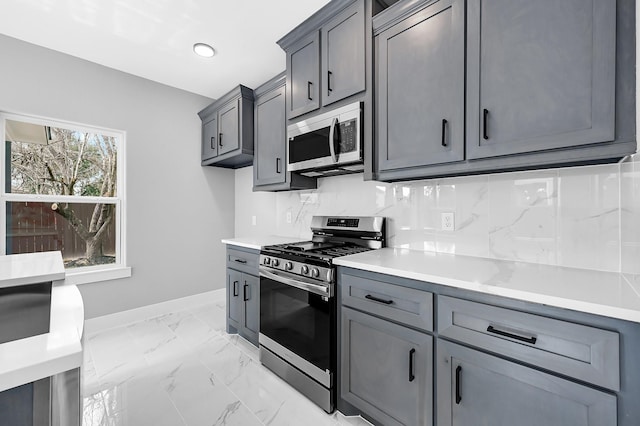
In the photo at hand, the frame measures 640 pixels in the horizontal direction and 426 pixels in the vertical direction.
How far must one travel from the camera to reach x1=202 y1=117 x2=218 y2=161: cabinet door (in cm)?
331

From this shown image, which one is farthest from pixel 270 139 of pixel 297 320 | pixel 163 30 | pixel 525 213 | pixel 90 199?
pixel 525 213

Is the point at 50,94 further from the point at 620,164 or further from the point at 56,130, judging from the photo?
the point at 620,164

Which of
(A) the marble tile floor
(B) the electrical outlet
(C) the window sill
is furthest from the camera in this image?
(C) the window sill

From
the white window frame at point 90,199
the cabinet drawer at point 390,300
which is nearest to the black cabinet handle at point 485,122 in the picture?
the cabinet drawer at point 390,300

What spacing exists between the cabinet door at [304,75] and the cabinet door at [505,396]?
1.79m

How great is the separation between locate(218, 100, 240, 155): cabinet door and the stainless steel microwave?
91 cm

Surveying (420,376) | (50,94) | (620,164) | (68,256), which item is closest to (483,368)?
(420,376)

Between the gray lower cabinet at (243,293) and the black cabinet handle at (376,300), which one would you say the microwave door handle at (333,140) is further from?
the gray lower cabinet at (243,293)

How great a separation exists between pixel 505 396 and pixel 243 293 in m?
2.02

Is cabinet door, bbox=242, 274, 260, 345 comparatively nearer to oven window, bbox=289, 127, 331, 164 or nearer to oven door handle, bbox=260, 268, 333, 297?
oven door handle, bbox=260, 268, 333, 297

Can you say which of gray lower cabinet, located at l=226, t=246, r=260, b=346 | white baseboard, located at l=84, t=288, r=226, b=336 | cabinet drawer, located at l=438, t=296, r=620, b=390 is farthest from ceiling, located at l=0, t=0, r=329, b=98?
white baseboard, located at l=84, t=288, r=226, b=336

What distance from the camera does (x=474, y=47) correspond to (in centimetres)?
140

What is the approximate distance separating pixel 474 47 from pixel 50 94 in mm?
3422

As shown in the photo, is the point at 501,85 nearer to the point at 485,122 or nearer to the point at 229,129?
the point at 485,122
